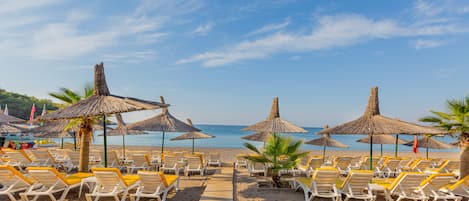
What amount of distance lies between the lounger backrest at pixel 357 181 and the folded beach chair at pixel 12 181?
20.2 ft

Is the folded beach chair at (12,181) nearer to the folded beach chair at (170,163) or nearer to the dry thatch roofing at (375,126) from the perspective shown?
the folded beach chair at (170,163)

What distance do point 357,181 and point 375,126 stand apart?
6.61 ft

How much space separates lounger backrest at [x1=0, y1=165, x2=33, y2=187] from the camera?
Answer: 536cm

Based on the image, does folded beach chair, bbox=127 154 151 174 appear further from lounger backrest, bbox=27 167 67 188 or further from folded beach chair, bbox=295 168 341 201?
folded beach chair, bbox=295 168 341 201

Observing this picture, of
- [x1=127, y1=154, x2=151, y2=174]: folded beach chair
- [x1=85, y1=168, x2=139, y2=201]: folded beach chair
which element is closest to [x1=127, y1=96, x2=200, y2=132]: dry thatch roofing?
[x1=127, y1=154, x2=151, y2=174]: folded beach chair

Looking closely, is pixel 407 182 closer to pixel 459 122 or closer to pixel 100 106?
pixel 459 122

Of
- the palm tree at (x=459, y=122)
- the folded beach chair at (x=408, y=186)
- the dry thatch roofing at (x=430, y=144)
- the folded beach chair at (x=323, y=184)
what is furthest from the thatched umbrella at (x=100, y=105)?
the dry thatch roofing at (x=430, y=144)

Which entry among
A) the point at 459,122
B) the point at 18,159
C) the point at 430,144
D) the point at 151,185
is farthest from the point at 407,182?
the point at 18,159

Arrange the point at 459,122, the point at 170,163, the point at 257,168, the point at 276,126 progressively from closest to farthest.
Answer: the point at 459,122
the point at 170,163
the point at 276,126
the point at 257,168

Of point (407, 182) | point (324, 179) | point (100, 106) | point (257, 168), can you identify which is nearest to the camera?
point (407, 182)

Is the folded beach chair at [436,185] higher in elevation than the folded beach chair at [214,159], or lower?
higher

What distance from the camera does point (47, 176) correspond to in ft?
18.0

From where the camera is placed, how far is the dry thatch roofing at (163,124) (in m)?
9.59

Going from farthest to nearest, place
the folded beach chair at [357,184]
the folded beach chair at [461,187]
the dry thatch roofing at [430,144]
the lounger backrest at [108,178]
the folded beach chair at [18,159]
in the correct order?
1. the dry thatch roofing at [430,144]
2. the folded beach chair at [18,159]
3. the folded beach chair at [461,187]
4. the folded beach chair at [357,184]
5. the lounger backrest at [108,178]
